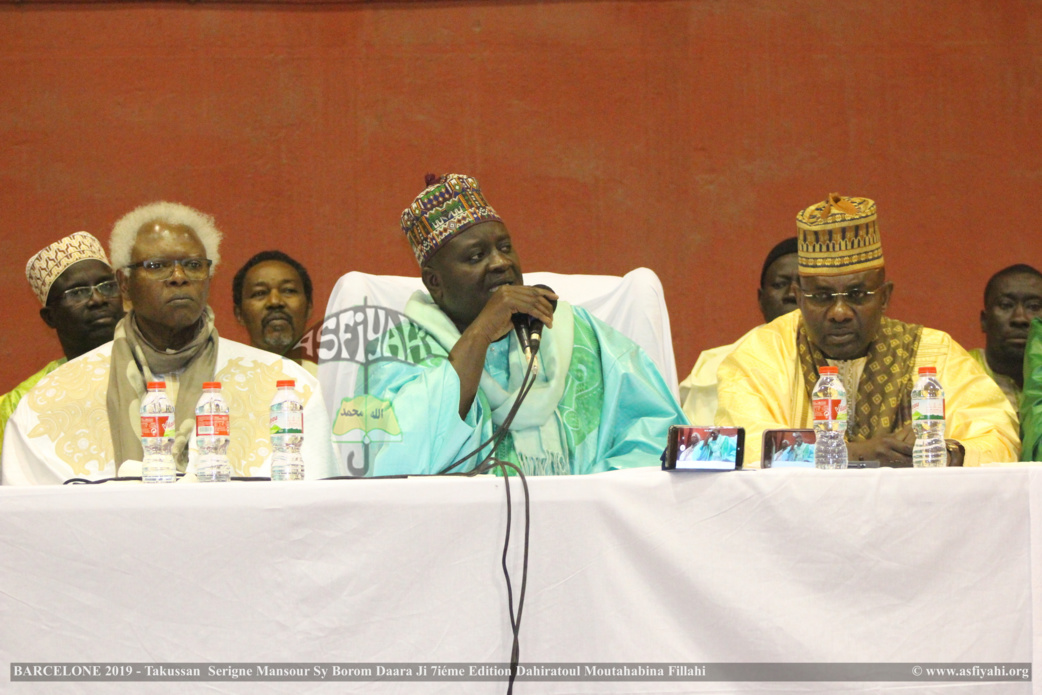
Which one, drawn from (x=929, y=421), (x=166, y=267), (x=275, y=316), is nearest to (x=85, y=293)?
(x=275, y=316)

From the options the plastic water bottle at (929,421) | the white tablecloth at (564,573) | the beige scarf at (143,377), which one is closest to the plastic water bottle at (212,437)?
the white tablecloth at (564,573)

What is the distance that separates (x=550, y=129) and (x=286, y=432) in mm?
2760

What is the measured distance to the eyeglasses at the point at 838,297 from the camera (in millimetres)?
3207

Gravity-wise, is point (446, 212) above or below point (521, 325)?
above

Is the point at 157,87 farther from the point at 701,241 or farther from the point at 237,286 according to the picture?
the point at 701,241

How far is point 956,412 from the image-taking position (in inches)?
121

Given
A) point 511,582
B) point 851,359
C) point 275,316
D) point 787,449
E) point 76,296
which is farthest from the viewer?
point 275,316

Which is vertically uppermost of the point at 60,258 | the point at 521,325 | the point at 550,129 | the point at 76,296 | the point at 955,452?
the point at 550,129

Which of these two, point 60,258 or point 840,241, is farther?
point 60,258

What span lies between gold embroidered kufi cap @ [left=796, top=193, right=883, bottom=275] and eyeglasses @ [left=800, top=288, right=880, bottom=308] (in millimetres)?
65

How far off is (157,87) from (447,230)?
235cm

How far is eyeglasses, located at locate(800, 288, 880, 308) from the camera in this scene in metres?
3.21

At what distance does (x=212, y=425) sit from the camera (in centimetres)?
244

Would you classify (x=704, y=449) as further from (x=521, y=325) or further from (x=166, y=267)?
(x=166, y=267)
